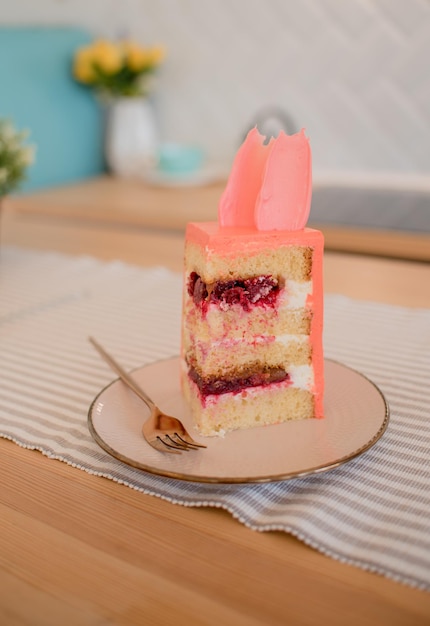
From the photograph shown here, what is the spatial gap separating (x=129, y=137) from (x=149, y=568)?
→ 94.2 inches

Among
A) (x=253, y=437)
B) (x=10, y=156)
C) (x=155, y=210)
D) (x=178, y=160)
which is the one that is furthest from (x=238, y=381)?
(x=178, y=160)

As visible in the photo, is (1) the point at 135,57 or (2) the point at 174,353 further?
(1) the point at 135,57

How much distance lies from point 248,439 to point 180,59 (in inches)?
91.9

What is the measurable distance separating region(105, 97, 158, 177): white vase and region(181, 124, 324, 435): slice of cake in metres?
1.99

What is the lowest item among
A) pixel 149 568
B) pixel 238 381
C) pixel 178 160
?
pixel 149 568

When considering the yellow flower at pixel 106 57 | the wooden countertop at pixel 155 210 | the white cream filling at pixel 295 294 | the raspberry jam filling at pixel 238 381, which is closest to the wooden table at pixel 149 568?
the raspberry jam filling at pixel 238 381

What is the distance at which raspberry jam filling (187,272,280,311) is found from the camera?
76 cm

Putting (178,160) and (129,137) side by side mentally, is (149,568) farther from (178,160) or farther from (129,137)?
(129,137)

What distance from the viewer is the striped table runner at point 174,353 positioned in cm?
61

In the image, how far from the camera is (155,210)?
6.75 feet

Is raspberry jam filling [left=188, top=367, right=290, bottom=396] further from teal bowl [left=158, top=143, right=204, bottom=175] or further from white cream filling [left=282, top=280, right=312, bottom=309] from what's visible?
teal bowl [left=158, top=143, right=204, bottom=175]

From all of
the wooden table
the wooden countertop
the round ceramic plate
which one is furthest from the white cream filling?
the wooden countertop

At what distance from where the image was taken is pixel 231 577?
1.81 ft

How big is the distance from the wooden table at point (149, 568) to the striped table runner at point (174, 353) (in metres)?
0.02
